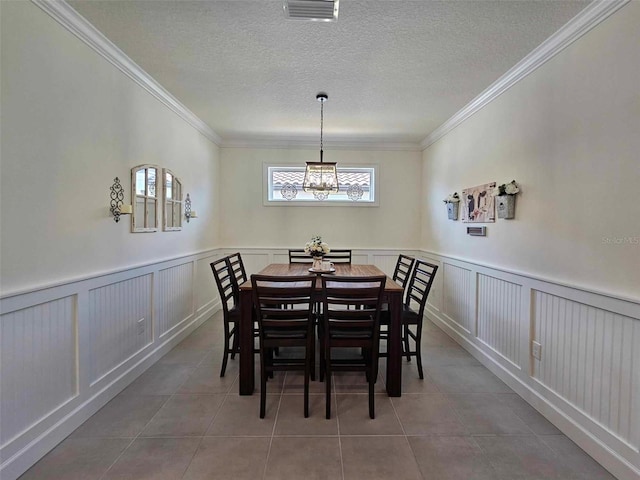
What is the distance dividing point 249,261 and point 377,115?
2.83 meters

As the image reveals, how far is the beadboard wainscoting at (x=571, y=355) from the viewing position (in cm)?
165

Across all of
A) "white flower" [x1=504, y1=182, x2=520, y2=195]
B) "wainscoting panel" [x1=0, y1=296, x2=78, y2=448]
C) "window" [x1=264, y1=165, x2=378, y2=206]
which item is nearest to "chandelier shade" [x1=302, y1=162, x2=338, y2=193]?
"white flower" [x1=504, y1=182, x2=520, y2=195]

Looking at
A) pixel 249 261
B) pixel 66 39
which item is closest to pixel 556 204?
pixel 66 39

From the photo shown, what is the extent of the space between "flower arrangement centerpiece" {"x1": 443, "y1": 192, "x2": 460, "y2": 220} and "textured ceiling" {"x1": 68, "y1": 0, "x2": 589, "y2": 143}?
38.0 inches

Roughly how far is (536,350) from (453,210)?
183 cm

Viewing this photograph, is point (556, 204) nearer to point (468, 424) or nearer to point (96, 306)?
point (468, 424)

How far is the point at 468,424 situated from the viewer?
2109 millimetres

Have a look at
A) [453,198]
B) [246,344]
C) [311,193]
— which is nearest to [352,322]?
[246,344]

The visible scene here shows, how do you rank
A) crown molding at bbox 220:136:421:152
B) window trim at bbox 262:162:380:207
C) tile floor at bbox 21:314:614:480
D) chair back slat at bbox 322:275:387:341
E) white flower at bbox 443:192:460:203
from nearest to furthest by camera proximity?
tile floor at bbox 21:314:614:480, chair back slat at bbox 322:275:387:341, white flower at bbox 443:192:460:203, crown molding at bbox 220:136:421:152, window trim at bbox 262:162:380:207

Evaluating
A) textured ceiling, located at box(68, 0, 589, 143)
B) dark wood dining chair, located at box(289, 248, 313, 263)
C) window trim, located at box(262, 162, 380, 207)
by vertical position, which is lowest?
dark wood dining chair, located at box(289, 248, 313, 263)

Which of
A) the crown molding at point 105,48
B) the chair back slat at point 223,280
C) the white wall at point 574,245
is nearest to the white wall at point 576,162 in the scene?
the white wall at point 574,245

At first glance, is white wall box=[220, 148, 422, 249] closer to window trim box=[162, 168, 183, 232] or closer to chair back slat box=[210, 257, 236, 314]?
→ window trim box=[162, 168, 183, 232]

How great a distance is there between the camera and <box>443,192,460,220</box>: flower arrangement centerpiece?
3.67m

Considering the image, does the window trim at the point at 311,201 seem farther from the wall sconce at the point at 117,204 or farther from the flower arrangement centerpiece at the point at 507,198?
the wall sconce at the point at 117,204
